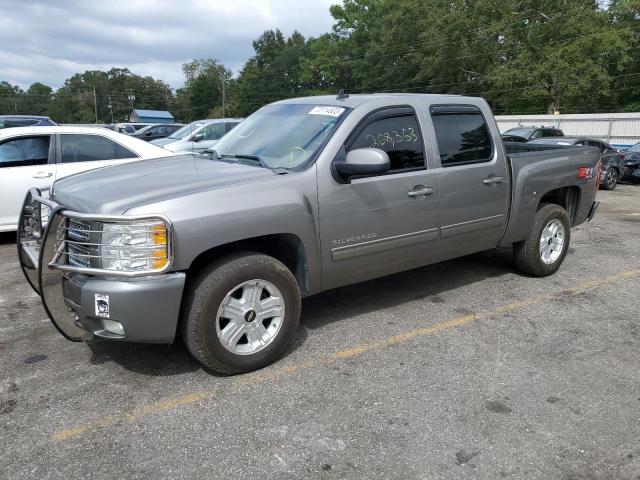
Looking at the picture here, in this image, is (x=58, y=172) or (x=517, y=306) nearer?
(x=517, y=306)

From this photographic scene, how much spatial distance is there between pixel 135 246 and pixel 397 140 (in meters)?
2.30

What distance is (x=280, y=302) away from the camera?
363 cm

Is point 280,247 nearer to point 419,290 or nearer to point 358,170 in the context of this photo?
point 358,170

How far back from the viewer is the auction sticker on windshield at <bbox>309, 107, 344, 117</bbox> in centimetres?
418

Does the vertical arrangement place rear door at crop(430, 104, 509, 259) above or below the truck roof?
below

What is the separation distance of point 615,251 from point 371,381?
17.2ft

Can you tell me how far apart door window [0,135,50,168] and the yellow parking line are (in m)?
5.45

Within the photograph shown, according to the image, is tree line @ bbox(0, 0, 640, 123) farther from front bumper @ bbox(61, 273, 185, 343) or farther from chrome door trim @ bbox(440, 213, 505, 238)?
front bumper @ bbox(61, 273, 185, 343)

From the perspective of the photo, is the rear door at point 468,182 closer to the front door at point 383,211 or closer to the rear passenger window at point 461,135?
the rear passenger window at point 461,135

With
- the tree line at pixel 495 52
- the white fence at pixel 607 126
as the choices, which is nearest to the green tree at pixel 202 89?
the tree line at pixel 495 52

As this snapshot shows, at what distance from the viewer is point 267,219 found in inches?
137

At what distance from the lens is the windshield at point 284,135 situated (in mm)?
3996

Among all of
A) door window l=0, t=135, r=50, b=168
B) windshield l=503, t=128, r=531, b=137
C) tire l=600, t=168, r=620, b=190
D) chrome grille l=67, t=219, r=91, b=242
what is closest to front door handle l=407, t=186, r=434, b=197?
chrome grille l=67, t=219, r=91, b=242

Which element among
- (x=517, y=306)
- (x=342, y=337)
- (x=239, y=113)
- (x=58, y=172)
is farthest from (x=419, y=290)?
(x=239, y=113)
